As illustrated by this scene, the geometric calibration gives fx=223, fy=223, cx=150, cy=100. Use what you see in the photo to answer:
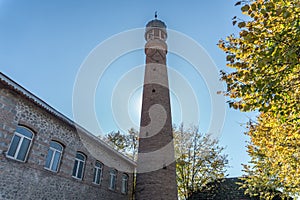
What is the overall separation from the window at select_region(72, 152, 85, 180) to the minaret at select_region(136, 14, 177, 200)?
355 centimetres

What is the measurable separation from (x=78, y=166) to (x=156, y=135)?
17.0ft

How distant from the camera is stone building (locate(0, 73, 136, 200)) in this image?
8.15m

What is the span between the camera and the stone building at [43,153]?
815 centimetres

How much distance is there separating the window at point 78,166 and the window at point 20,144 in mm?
3262

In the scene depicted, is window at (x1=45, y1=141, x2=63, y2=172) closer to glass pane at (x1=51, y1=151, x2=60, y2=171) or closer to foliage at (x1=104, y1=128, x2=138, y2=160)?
glass pane at (x1=51, y1=151, x2=60, y2=171)

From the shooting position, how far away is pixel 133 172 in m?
18.4

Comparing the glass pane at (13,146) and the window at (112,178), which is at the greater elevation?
the window at (112,178)

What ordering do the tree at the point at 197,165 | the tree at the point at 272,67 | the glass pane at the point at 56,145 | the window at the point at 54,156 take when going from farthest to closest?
the tree at the point at 197,165, the glass pane at the point at 56,145, the window at the point at 54,156, the tree at the point at 272,67

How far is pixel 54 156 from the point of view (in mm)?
10422

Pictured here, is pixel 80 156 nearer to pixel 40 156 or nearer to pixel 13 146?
pixel 40 156

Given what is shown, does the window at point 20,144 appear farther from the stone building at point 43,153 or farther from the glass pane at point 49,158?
the glass pane at point 49,158

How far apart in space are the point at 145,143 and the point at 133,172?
503 cm

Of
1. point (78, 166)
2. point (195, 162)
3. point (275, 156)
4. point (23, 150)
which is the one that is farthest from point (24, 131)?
point (195, 162)

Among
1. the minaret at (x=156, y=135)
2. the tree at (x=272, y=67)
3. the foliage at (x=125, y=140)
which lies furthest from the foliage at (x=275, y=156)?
the foliage at (x=125, y=140)
